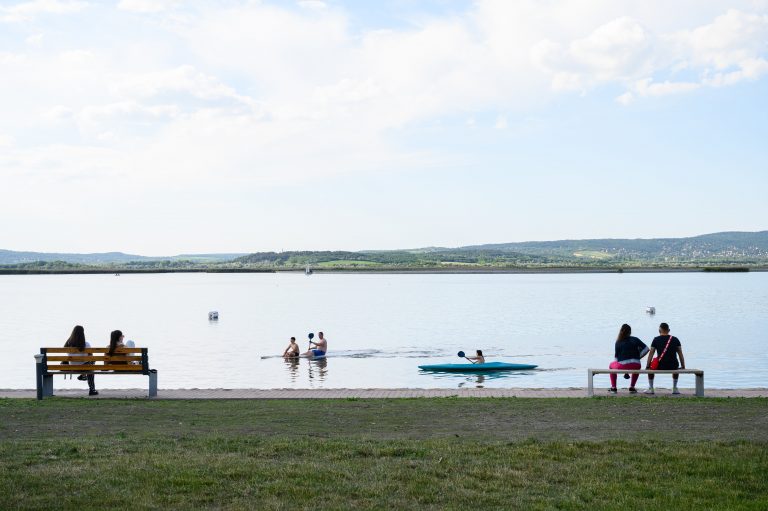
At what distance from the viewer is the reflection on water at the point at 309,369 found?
28150 millimetres

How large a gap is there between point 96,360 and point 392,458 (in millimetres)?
9440

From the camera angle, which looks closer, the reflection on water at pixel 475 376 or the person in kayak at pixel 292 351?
the reflection on water at pixel 475 376

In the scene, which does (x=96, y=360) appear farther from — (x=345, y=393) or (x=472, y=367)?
(x=472, y=367)

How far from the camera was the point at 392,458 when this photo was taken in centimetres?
913

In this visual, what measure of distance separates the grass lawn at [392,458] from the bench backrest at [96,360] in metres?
3.13

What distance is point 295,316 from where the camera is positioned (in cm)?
6688

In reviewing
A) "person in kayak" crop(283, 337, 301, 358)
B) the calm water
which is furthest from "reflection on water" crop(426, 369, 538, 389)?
"person in kayak" crop(283, 337, 301, 358)

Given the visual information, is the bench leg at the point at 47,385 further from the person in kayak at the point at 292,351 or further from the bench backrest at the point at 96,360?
the person in kayak at the point at 292,351

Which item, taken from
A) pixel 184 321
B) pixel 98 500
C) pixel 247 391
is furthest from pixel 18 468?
pixel 184 321

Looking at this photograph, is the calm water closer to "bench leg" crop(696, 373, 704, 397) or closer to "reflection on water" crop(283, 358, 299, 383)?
"reflection on water" crop(283, 358, 299, 383)

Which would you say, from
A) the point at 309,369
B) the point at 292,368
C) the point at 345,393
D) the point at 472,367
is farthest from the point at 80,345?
the point at 292,368

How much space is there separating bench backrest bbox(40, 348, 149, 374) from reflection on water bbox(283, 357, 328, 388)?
32.0 feet

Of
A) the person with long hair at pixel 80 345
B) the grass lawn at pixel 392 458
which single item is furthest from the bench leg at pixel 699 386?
the person with long hair at pixel 80 345

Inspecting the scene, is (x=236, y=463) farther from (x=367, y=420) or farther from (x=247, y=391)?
(x=247, y=391)
